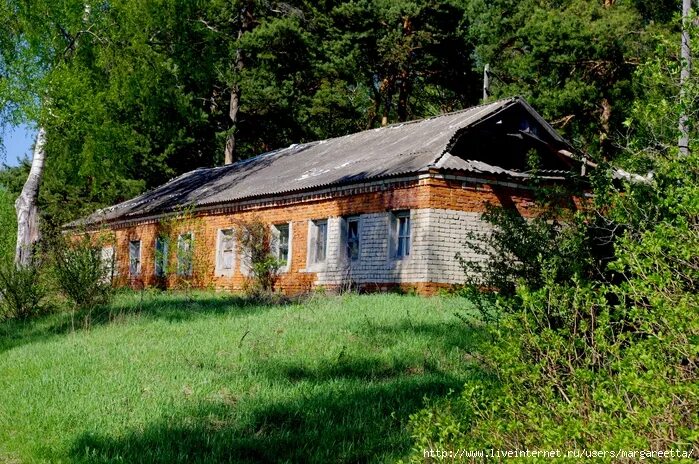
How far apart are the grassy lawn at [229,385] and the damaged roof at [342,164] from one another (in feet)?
24.2

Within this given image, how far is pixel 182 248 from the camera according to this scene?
26078 mm

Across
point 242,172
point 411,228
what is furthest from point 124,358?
point 242,172

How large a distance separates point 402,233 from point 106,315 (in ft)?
26.7

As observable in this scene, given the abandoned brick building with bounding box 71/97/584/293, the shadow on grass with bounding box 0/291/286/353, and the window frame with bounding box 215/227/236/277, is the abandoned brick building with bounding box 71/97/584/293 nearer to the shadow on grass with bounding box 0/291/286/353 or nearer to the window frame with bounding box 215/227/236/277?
the window frame with bounding box 215/227/236/277

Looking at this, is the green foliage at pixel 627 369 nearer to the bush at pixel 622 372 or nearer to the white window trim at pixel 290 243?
the bush at pixel 622 372

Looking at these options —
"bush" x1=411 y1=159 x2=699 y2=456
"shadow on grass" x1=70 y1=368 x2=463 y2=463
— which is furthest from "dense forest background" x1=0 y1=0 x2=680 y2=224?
"bush" x1=411 y1=159 x2=699 y2=456

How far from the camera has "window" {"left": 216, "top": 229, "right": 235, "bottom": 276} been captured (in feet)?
85.6

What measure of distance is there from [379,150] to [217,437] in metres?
16.8

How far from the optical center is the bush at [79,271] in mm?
15797

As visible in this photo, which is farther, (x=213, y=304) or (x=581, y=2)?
(x=581, y=2)

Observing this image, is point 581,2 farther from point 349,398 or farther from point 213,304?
point 349,398

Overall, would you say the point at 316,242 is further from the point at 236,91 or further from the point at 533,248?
the point at 236,91

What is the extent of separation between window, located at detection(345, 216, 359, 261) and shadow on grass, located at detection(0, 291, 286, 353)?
4.93 m

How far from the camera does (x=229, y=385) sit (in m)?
8.47
